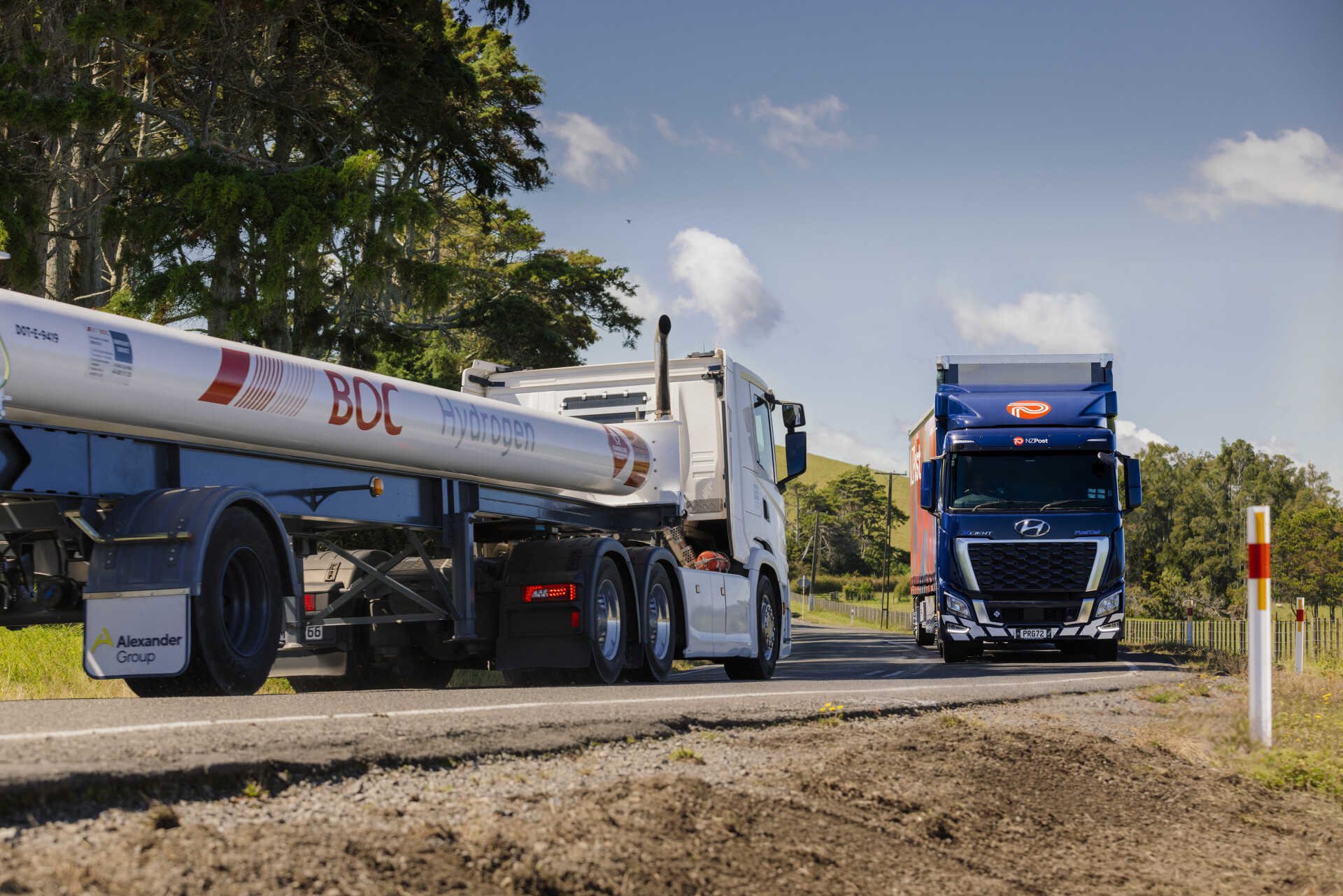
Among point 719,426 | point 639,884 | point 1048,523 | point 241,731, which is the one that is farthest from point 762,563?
point 639,884

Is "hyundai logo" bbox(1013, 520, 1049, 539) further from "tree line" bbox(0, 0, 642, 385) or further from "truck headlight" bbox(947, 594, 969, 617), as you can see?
"tree line" bbox(0, 0, 642, 385)

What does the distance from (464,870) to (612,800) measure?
0.99 m

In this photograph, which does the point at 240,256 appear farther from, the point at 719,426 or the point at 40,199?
the point at 719,426

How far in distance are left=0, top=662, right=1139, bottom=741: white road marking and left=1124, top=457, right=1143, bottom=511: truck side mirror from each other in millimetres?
5694

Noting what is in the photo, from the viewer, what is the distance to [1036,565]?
54.1 ft

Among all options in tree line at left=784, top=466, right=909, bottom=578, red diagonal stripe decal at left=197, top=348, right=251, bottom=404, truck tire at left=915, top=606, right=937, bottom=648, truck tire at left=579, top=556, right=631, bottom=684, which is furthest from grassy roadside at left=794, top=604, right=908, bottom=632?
red diagonal stripe decal at left=197, top=348, right=251, bottom=404

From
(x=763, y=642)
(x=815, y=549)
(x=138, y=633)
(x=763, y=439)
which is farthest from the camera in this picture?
(x=815, y=549)

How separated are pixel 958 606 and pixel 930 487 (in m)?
1.76

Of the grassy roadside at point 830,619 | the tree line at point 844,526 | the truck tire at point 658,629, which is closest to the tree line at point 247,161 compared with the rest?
the truck tire at point 658,629

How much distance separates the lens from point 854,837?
4312 millimetres

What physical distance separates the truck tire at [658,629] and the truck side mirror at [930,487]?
5.83 m

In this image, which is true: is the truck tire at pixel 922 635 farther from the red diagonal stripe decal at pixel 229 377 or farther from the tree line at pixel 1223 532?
the tree line at pixel 1223 532

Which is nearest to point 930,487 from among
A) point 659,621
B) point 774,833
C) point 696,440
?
point 696,440

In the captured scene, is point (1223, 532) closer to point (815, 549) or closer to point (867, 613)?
point (815, 549)
